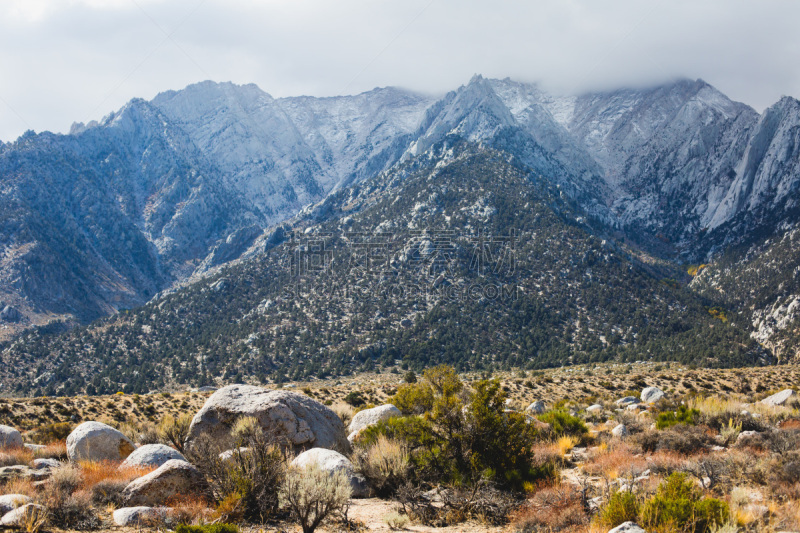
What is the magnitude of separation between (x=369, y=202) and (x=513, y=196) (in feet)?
130

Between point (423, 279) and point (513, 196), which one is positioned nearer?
point (423, 279)

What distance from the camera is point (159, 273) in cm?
17425

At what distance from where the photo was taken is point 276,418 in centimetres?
1311

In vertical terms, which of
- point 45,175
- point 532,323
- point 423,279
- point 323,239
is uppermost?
point 45,175

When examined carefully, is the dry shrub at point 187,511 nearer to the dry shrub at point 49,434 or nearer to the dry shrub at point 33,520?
the dry shrub at point 33,520

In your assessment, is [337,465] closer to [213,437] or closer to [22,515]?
[213,437]

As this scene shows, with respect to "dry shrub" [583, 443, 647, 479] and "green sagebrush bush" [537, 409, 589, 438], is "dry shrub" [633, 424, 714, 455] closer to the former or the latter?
"dry shrub" [583, 443, 647, 479]

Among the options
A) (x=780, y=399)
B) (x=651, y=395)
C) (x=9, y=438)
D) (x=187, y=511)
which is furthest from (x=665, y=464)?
(x=651, y=395)

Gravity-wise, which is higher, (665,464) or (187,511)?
(187,511)

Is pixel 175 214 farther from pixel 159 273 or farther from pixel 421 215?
pixel 421 215

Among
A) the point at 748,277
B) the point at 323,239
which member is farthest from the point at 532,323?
the point at 748,277

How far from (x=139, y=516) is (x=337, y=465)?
4001mm

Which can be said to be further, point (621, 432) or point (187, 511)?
point (621, 432)

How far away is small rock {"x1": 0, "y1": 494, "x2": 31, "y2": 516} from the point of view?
7586 millimetres
